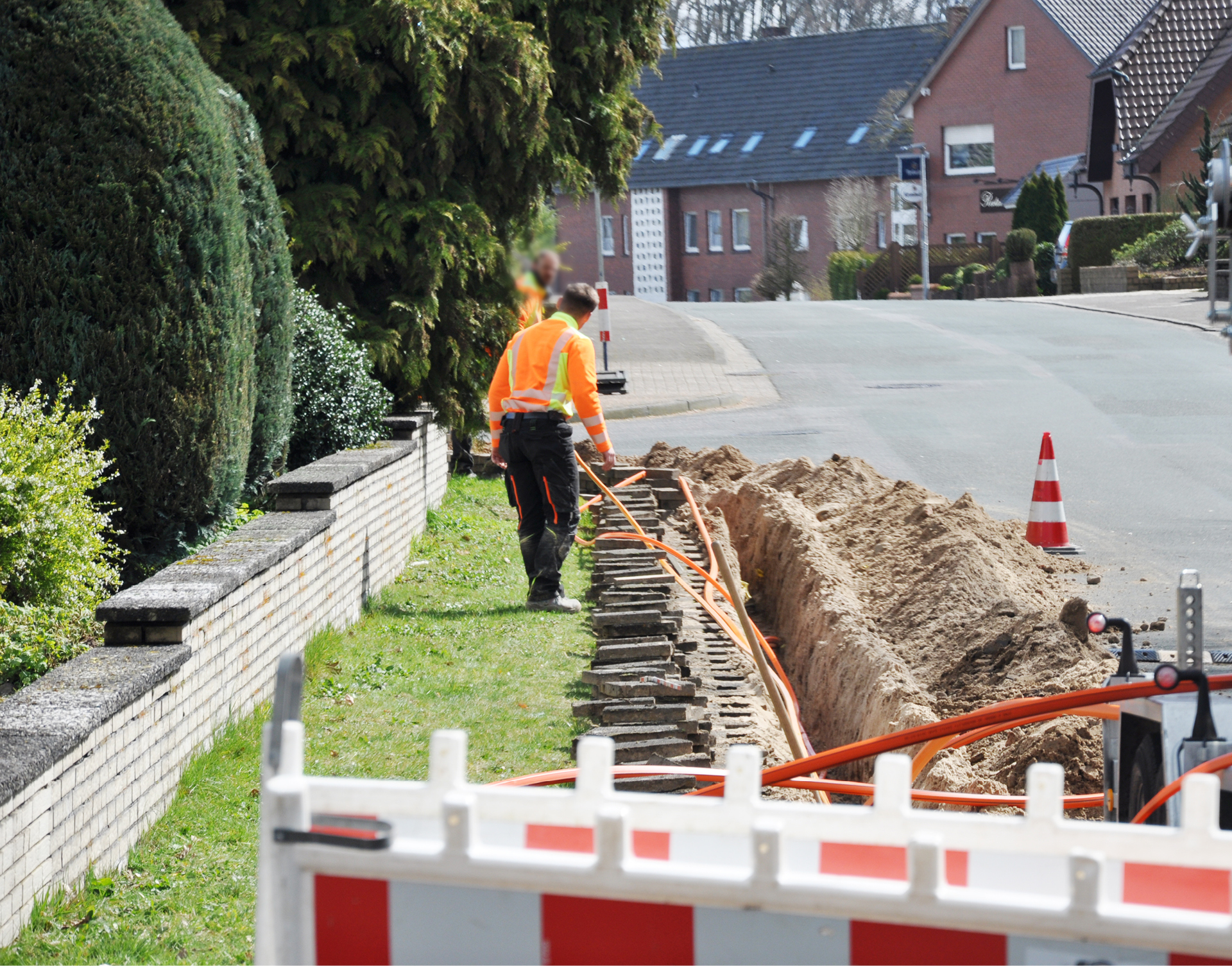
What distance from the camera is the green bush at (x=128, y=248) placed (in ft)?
20.6

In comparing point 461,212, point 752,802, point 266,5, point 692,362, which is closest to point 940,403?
point 692,362

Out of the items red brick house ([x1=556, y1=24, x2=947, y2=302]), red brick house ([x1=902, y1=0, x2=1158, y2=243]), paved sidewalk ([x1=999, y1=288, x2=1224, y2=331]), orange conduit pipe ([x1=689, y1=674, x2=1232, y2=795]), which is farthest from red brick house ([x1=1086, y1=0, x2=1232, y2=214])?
orange conduit pipe ([x1=689, y1=674, x2=1232, y2=795])

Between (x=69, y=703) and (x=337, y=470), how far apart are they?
11.7 ft

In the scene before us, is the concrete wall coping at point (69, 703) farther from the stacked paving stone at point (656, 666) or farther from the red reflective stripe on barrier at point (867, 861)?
the red reflective stripe on barrier at point (867, 861)

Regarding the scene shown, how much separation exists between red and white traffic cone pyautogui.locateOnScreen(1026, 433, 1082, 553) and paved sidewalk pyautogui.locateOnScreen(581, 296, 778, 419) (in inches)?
237

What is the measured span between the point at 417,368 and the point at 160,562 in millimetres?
4026

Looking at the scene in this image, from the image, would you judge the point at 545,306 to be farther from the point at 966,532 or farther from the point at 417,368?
the point at 966,532

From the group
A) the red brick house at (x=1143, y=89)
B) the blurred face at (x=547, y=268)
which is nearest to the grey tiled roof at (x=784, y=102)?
the red brick house at (x=1143, y=89)

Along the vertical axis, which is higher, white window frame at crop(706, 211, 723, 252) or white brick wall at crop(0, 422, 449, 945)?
white window frame at crop(706, 211, 723, 252)

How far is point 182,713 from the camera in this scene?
4.91 meters

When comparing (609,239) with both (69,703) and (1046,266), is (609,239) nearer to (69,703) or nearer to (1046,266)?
(1046,266)

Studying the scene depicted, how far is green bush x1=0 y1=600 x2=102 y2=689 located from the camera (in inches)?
191

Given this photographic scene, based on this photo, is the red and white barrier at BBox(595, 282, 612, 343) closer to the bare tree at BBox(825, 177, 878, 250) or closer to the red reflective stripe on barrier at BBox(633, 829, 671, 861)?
the red reflective stripe on barrier at BBox(633, 829, 671, 861)

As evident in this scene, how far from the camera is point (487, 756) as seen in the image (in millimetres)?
5371
